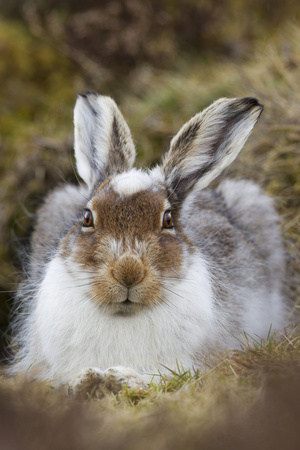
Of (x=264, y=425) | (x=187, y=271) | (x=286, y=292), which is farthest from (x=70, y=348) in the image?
(x=286, y=292)

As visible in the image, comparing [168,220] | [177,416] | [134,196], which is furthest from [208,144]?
[177,416]

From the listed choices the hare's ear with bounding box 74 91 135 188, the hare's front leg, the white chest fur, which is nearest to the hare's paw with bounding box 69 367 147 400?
the hare's front leg

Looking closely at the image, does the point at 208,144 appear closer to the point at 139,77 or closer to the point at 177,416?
the point at 177,416

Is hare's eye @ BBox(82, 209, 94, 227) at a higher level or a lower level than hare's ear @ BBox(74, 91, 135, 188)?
lower

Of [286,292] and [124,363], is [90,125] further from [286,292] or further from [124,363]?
[286,292]

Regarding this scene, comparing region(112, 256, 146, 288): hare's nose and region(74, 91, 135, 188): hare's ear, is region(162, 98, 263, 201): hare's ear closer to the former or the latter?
region(74, 91, 135, 188): hare's ear

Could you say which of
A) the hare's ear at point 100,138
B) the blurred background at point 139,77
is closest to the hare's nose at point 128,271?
the hare's ear at point 100,138
